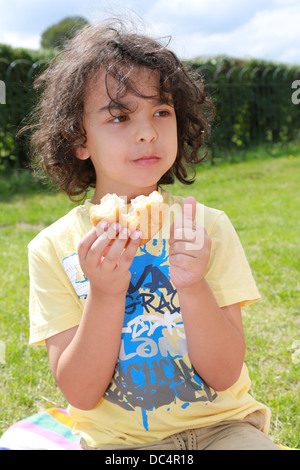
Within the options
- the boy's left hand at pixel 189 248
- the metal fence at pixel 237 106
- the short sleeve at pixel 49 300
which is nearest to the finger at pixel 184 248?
the boy's left hand at pixel 189 248

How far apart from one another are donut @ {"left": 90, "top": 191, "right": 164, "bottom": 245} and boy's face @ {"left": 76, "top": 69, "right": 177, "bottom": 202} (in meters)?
0.15

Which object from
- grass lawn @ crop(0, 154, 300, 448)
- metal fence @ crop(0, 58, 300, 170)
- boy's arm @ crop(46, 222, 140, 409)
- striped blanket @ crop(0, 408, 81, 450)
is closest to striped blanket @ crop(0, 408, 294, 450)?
striped blanket @ crop(0, 408, 81, 450)

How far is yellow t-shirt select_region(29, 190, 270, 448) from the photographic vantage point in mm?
1582

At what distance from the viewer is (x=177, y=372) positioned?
62.7 inches

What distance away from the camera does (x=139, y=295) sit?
1.66 metres

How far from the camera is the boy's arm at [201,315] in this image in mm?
1411

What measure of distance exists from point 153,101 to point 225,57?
32.0 feet

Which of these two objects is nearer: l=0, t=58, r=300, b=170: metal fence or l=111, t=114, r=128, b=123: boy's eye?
l=111, t=114, r=128, b=123: boy's eye

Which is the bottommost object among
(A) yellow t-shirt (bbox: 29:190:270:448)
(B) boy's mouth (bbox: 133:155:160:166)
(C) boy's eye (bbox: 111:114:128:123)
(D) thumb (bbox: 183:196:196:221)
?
(A) yellow t-shirt (bbox: 29:190:270:448)

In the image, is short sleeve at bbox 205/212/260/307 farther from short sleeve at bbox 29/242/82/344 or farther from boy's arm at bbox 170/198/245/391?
short sleeve at bbox 29/242/82/344

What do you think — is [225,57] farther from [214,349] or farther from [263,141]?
[214,349]

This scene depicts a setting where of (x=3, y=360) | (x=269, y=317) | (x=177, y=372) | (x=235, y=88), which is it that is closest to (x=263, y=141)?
(x=235, y=88)

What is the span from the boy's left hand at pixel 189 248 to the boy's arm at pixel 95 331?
0.40 feet

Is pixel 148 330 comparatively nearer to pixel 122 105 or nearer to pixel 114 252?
pixel 114 252
